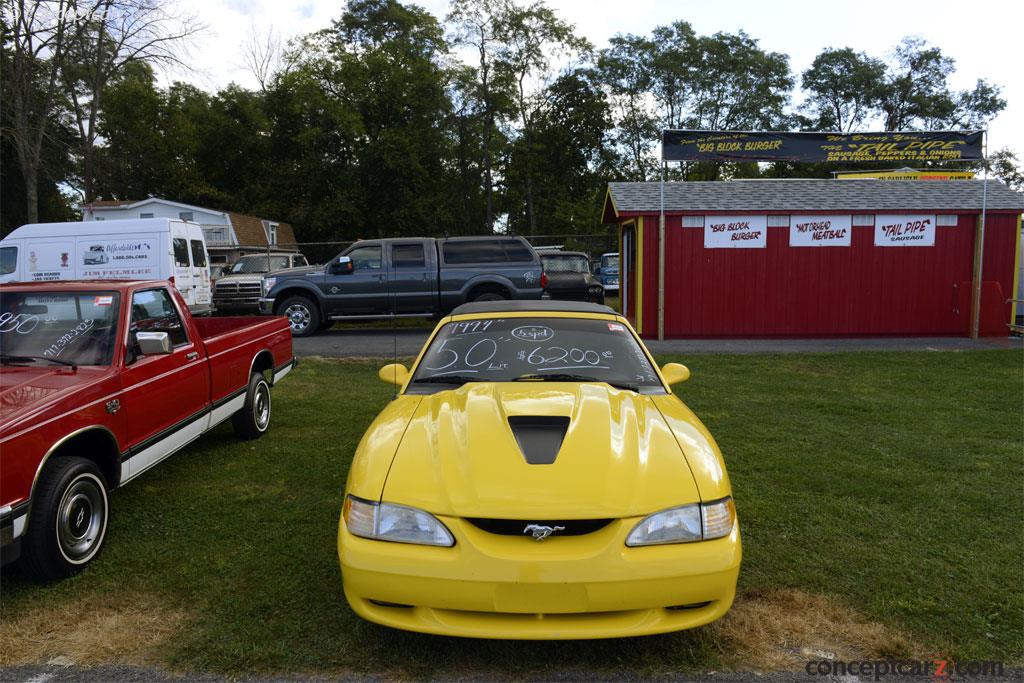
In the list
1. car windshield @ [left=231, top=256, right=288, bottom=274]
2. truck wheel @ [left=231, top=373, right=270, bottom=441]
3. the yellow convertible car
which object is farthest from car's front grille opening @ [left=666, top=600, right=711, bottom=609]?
car windshield @ [left=231, top=256, right=288, bottom=274]

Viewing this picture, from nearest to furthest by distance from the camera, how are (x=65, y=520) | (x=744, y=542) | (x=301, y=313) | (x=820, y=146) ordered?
(x=65, y=520)
(x=744, y=542)
(x=820, y=146)
(x=301, y=313)

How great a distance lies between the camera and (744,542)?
418cm

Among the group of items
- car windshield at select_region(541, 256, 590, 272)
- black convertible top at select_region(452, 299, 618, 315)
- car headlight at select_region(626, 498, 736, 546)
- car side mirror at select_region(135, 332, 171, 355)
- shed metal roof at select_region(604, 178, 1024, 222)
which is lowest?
car headlight at select_region(626, 498, 736, 546)

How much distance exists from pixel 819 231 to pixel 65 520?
13.9m

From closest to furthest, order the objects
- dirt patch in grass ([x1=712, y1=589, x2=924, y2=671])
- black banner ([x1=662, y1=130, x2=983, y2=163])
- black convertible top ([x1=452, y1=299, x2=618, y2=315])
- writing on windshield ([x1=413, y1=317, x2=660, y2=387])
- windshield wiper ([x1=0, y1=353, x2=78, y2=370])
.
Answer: dirt patch in grass ([x1=712, y1=589, x2=924, y2=671]) → writing on windshield ([x1=413, y1=317, x2=660, y2=387]) → windshield wiper ([x1=0, y1=353, x2=78, y2=370]) → black convertible top ([x1=452, y1=299, x2=618, y2=315]) → black banner ([x1=662, y1=130, x2=983, y2=163])

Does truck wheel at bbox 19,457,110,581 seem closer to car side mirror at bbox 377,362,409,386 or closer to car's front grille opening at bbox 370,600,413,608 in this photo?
car side mirror at bbox 377,362,409,386

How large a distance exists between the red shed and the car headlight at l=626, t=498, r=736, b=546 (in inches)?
448

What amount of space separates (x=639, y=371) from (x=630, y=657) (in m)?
1.75

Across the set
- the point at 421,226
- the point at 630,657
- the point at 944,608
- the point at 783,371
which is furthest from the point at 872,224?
the point at 421,226

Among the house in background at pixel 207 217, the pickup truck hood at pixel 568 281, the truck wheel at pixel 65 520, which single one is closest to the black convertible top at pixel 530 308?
the truck wheel at pixel 65 520

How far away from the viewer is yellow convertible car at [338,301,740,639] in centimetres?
265

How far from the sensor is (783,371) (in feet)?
34.4

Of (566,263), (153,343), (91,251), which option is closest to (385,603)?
(153,343)

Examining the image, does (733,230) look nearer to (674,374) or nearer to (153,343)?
(674,374)
